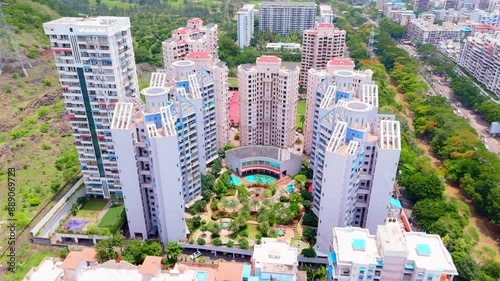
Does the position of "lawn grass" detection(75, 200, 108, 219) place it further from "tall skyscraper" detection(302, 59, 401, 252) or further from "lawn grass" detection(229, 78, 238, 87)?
"lawn grass" detection(229, 78, 238, 87)

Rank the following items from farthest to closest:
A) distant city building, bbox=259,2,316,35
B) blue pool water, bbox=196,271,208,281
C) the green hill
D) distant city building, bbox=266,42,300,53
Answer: distant city building, bbox=259,2,316,35 → distant city building, bbox=266,42,300,53 → the green hill → blue pool water, bbox=196,271,208,281

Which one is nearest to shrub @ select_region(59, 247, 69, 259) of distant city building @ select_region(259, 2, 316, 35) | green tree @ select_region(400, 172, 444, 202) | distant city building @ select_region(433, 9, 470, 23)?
green tree @ select_region(400, 172, 444, 202)

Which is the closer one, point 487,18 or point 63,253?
point 63,253

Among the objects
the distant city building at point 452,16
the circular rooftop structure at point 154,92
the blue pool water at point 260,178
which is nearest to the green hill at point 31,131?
the circular rooftop structure at point 154,92

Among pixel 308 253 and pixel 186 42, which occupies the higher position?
pixel 186 42

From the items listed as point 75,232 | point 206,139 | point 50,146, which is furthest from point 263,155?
point 50,146

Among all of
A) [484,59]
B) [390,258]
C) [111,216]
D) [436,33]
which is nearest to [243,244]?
[390,258]

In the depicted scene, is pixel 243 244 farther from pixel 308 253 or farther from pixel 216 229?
pixel 308 253
